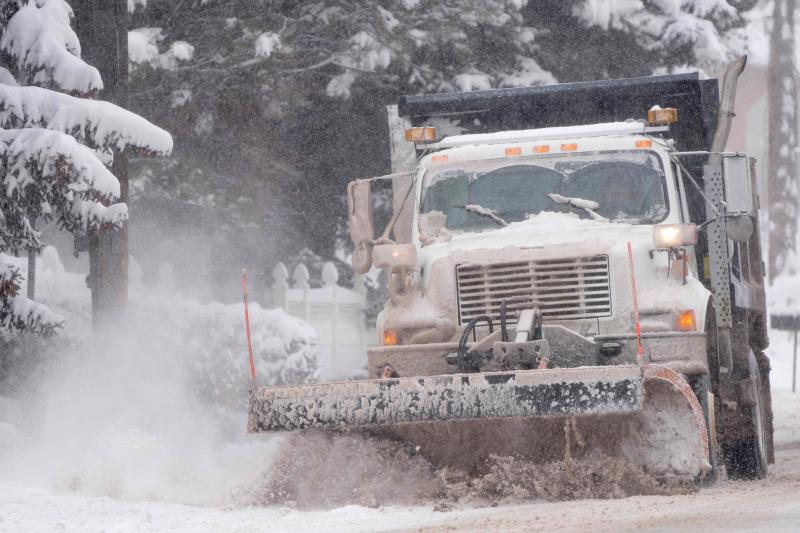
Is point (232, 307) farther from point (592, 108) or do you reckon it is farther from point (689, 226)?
point (689, 226)

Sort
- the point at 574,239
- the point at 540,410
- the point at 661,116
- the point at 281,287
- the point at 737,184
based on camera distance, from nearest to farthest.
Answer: the point at 540,410
the point at 574,239
the point at 737,184
the point at 661,116
the point at 281,287

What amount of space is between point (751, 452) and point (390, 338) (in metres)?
3.12

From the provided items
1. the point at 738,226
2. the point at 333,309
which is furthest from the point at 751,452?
the point at 333,309

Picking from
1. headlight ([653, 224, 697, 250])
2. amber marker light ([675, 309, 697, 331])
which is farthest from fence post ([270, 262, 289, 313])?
amber marker light ([675, 309, 697, 331])

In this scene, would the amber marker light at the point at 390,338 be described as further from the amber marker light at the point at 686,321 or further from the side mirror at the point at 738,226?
the side mirror at the point at 738,226

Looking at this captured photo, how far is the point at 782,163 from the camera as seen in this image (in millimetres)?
35156

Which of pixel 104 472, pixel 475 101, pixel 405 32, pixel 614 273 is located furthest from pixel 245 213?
pixel 614 273

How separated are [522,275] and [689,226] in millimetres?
1101

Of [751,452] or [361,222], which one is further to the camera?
[751,452]

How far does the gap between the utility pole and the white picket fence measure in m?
6.72

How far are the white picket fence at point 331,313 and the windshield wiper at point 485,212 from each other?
389 inches

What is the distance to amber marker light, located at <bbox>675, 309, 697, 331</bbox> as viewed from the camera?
909 centimetres

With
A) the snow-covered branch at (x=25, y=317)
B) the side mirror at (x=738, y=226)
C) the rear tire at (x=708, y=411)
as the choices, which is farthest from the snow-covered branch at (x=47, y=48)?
the rear tire at (x=708, y=411)

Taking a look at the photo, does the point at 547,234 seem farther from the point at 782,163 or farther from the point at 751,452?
the point at 782,163
